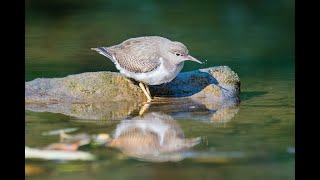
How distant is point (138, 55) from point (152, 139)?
1.79 metres

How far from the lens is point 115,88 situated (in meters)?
9.73

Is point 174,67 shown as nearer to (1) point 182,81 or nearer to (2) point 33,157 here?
(1) point 182,81

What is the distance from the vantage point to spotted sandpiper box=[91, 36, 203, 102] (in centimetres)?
953

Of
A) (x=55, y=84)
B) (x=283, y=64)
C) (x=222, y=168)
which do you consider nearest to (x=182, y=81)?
(x=55, y=84)

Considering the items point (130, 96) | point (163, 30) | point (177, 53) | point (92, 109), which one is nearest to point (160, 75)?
point (177, 53)

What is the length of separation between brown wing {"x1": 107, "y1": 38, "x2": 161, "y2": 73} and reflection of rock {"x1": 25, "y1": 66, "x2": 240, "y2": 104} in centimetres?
25

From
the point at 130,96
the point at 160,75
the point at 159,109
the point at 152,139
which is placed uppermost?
the point at 160,75

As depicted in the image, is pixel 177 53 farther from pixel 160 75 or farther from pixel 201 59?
pixel 201 59

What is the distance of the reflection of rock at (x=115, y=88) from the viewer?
962cm

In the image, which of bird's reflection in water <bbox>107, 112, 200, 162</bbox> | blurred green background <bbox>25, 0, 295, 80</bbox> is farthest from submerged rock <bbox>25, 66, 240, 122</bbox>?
blurred green background <bbox>25, 0, 295, 80</bbox>

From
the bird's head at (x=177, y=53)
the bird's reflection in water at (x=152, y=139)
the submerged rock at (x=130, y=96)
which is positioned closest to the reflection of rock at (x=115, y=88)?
the submerged rock at (x=130, y=96)

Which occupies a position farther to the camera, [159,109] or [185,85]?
[185,85]

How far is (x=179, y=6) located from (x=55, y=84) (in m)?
7.44

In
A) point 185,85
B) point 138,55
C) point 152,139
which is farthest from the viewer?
point 185,85
